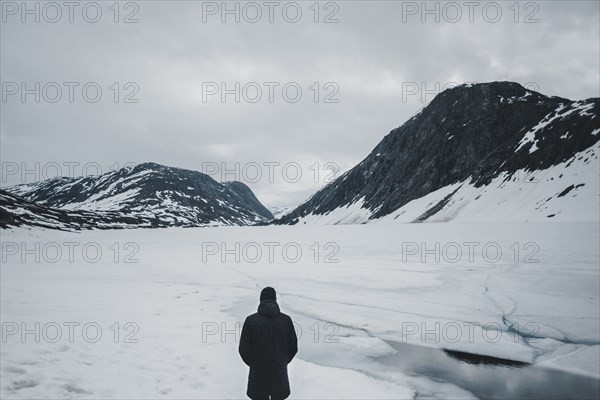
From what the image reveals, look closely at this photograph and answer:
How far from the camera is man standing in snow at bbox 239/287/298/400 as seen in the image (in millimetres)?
4531

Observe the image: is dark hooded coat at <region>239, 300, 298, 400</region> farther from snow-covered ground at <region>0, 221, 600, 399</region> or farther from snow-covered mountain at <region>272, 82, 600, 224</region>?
snow-covered mountain at <region>272, 82, 600, 224</region>

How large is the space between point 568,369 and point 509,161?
86.7 meters

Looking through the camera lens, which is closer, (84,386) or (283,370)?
(283,370)

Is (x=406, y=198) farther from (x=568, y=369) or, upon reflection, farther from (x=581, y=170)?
(x=568, y=369)

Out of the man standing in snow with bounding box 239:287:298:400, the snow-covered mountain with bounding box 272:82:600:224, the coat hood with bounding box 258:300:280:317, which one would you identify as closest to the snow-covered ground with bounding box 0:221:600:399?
the man standing in snow with bounding box 239:287:298:400

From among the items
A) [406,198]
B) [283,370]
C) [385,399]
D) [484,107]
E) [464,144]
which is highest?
[484,107]

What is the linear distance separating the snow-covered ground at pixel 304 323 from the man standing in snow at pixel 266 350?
1633 millimetres

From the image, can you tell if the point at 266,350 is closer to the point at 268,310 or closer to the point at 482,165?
the point at 268,310

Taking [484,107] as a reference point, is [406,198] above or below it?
below

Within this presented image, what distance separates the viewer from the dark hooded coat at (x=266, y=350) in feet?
14.9

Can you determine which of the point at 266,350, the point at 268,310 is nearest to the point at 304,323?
the point at 266,350

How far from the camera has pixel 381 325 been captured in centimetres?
957

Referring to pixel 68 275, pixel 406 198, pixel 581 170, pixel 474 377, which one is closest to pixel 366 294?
pixel 474 377

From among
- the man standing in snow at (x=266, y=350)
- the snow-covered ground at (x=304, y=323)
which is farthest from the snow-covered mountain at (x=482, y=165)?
the man standing in snow at (x=266, y=350)
